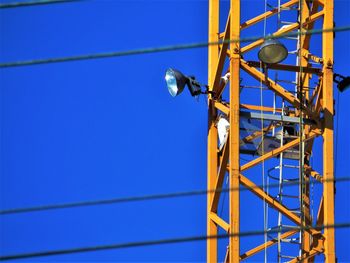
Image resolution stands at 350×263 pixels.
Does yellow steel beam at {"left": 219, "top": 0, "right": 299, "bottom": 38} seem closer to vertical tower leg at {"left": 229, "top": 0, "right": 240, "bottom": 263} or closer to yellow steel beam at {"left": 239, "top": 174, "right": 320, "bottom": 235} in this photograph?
vertical tower leg at {"left": 229, "top": 0, "right": 240, "bottom": 263}

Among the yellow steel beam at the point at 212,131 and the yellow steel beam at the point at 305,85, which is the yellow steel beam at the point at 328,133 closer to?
the yellow steel beam at the point at 305,85

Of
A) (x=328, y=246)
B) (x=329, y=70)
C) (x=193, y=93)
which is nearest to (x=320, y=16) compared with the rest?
(x=329, y=70)

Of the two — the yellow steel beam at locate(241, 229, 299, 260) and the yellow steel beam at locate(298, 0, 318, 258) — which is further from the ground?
the yellow steel beam at locate(298, 0, 318, 258)

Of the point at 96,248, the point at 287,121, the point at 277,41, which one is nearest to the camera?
the point at 96,248

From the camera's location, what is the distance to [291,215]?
71.0 feet

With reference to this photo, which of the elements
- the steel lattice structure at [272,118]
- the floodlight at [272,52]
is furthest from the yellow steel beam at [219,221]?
the floodlight at [272,52]

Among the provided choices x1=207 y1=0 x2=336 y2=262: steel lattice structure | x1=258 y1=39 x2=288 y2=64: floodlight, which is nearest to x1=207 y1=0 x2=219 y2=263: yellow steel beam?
x1=207 y1=0 x2=336 y2=262: steel lattice structure

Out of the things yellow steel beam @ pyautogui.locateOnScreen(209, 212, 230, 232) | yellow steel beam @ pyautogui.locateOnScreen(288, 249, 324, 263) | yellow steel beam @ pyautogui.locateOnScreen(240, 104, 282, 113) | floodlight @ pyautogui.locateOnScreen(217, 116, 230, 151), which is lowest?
yellow steel beam @ pyautogui.locateOnScreen(288, 249, 324, 263)

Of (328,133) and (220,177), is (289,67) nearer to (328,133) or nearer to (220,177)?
(328,133)

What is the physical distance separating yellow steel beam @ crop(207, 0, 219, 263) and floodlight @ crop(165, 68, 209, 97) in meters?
0.56

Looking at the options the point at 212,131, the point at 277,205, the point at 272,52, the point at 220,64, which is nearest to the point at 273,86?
the point at 220,64

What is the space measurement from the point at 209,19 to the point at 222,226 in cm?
369

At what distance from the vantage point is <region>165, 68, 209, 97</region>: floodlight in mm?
21828

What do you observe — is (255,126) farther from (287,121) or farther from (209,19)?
(209,19)
